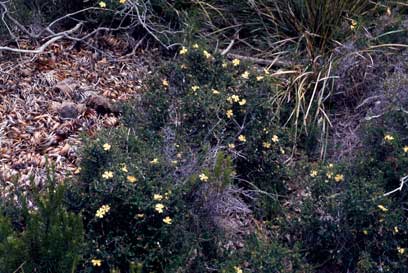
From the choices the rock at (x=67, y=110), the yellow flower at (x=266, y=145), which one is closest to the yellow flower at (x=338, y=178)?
the yellow flower at (x=266, y=145)

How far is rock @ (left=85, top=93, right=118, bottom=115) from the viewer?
4.66 metres

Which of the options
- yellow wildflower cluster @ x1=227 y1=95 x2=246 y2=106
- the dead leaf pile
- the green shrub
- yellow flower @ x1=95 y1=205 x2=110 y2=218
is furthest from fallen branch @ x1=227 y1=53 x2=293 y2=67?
yellow flower @ x1=95 y1=205 x2=110 y2=218

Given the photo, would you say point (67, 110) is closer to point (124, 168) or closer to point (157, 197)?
point (124, 168)

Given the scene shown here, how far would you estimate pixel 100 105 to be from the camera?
466 cm

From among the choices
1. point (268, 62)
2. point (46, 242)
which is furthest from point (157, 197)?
point (268, 62)

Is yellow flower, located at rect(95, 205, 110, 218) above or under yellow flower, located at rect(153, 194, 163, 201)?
under

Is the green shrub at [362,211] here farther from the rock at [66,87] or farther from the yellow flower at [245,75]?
the rock at [66,87]

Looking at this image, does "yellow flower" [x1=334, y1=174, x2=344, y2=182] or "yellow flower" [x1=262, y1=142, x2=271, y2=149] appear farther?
"yellow flower" [x1=262, y1=142, x2=271, y2=149]

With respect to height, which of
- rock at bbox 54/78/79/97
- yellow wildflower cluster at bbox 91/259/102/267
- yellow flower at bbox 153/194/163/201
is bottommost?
rock at bbox 54/78/79/97

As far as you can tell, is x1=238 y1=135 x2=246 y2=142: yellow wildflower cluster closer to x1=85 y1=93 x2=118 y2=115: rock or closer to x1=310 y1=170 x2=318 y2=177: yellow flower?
x1=310 y1=170 x2=318 y2=177: yellow flower

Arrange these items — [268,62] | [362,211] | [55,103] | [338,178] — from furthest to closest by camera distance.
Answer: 1. [268,62]
2. [55,103]
3. [338,178]
4. [362,211]

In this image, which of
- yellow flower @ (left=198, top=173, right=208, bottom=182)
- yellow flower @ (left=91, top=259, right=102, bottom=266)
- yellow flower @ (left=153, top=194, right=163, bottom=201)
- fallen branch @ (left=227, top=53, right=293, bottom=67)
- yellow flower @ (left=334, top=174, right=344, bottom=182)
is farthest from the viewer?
fallen branch @ (left=227, top=53, right=293, bottom=67)

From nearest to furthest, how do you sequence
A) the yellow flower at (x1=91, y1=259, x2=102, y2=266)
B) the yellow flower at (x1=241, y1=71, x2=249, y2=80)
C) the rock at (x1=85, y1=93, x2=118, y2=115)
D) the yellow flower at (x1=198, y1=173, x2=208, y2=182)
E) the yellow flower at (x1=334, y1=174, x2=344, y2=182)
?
1. the yellow flower at (x1=91, y1=259, x2=102, y2=266)
2. the yellow flower at (x1=198, y1=173, x2=208, y2=182)
3. the yellow flower at (x1=334, y1=174, x2=344, y2=182)
4. the yellow flower at (x1=241, y1=71, x2=249, y2=80)
5. the rock at (x1=85, y1=93, x2=118, y2=115)

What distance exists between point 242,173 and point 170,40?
1.45 meters
